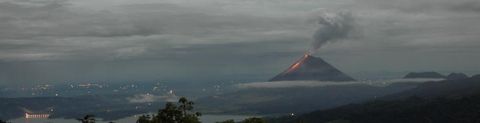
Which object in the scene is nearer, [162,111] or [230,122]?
[162,111]

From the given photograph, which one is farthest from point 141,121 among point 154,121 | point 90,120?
point 90,120

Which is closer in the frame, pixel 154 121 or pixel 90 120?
pixel 154 121

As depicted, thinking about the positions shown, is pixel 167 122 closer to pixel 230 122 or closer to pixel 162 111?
pixel 162 111

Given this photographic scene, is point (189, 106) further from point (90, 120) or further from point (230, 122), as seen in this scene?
point (90, 120)

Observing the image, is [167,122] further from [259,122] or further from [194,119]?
[259,122]

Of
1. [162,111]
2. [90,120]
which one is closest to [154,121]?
[162,111]

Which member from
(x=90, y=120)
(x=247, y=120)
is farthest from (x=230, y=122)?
(x=90, y=120)

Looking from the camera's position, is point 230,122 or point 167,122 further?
point 230,122
